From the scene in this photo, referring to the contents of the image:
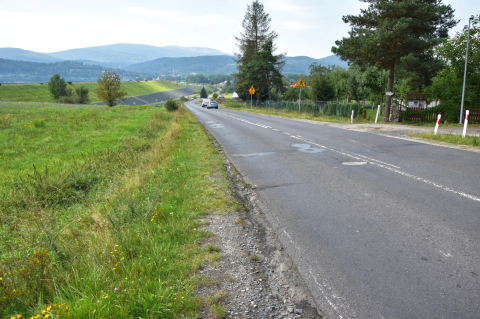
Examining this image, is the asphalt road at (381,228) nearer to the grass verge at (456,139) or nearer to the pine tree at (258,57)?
the grass verge at (456,139)

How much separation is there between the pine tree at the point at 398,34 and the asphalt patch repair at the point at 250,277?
62.1ft

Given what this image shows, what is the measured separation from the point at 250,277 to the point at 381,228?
222cm

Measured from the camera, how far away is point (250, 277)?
3.42 m

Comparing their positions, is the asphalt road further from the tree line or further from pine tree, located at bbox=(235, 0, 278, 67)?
pine tree, located at bbox=(235, 0, 278, 67)

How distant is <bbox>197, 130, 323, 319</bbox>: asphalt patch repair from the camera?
113 inches

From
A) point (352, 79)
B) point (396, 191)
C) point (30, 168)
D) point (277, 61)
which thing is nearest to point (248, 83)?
point (277, 61)

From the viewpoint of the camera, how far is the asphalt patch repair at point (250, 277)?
287 cm

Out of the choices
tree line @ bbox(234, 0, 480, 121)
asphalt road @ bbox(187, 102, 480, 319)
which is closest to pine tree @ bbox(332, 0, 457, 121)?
tree line @ bbox(234, 0, 480, 121)

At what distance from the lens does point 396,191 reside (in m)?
5.99

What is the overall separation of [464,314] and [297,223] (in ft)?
8.06

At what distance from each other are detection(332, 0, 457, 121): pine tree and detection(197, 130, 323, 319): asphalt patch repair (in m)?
18.9

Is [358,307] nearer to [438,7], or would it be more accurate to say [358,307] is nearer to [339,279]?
[339,279]

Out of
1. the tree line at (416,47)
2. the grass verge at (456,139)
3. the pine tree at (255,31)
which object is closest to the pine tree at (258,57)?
the pine tree at (255,31)

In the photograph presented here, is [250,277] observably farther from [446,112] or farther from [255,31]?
[255,31]
